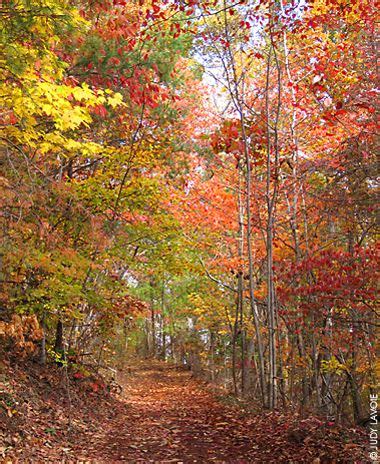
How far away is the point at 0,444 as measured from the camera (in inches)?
192

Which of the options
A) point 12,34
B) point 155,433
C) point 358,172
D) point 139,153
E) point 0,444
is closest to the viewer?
point 12,34

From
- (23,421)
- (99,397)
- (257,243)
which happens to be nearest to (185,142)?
(257,243)

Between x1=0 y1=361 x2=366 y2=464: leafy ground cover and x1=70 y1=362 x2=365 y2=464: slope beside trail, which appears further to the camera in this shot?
x1=0 y1=361 x2=366 y2=464: leafy ground cover

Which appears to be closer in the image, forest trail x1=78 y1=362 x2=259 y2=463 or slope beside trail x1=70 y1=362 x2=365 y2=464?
slope beside trail x1=70 y1=362 x2=365 y2=464

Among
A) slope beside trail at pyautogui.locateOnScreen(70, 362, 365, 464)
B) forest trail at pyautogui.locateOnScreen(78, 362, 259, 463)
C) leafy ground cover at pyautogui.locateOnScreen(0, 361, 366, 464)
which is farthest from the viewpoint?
forest trail at pyautogui.locateOnScreen(78, 362, 259, 463)

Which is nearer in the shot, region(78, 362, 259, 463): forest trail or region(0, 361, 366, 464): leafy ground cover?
region(0, 361, 366, 464): leafy ground cover

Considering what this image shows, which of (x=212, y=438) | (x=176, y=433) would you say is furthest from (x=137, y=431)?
(x=212, y=438)

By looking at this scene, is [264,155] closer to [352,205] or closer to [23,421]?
[352,205]

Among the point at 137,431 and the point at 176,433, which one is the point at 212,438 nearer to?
the point at 176,433

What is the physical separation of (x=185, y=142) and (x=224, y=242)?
3103 mm

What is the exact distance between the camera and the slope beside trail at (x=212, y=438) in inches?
194

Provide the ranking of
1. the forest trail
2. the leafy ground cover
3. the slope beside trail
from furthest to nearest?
the forest trail → the leafy ground cover → the slope beside trail

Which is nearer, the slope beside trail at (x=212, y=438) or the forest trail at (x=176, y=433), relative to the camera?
the slope beside trail at (x=212, y=438)

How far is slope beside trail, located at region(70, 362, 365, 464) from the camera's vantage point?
194 inches
